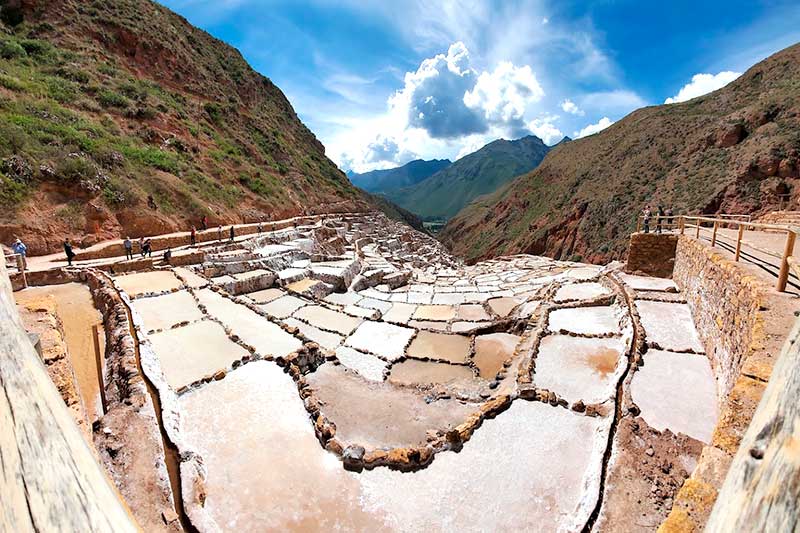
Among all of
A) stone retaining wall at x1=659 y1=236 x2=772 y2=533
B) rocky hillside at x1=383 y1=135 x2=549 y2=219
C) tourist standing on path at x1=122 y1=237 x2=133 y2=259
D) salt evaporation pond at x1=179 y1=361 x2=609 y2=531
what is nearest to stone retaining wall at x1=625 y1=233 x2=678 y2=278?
stone retaining wall at x1=659 y1=236 x2=772 y2=533

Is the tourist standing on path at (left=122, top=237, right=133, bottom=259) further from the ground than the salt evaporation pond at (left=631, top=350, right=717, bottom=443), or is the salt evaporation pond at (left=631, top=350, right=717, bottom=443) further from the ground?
the tourist standing on path at (left=122, top=237, right=133, bottom=259)

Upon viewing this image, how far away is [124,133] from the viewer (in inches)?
795

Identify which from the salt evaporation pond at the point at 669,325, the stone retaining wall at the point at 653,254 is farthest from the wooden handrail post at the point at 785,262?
the stone retaining wall at the point at 653,254

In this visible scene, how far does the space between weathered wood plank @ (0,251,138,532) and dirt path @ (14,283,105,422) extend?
5.92m

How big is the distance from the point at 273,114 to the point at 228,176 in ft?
83.1

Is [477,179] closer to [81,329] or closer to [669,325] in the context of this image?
[669,325]

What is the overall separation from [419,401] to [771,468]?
21.0 feet

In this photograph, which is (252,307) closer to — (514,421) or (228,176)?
(514,421)

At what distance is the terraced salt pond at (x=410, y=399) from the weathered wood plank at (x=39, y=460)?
3.95m

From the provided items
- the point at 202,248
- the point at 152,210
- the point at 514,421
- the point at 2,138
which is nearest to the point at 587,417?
the point at 514,421

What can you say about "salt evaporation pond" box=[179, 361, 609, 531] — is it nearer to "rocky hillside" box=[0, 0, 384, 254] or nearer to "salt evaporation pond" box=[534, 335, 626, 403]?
"salt evaporation pond" box=[534, 335, 626, 403]

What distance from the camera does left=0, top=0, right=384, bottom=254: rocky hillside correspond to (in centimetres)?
1350

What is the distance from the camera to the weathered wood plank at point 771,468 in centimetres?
85

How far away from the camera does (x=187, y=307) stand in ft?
30.8
